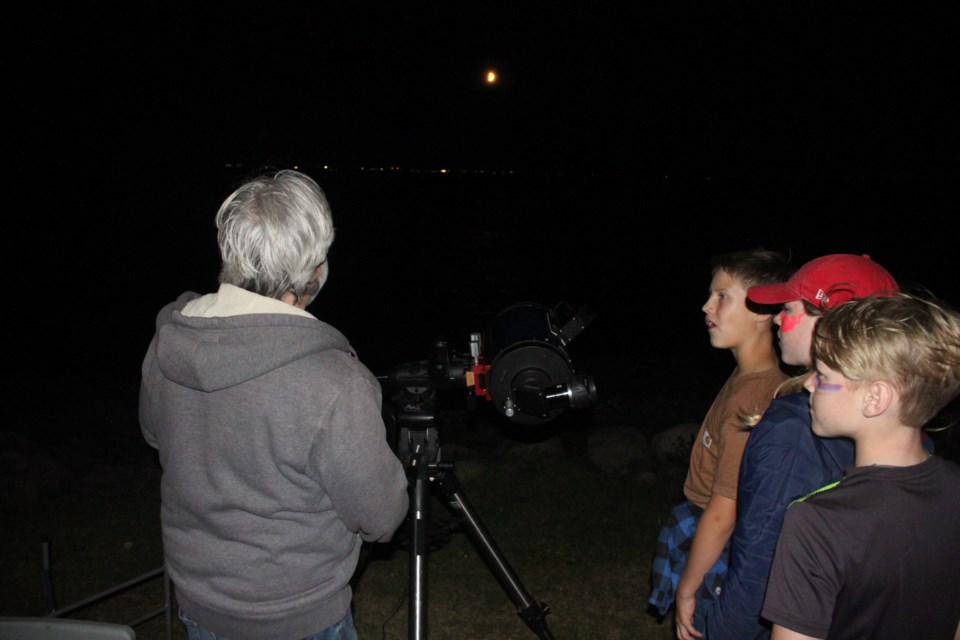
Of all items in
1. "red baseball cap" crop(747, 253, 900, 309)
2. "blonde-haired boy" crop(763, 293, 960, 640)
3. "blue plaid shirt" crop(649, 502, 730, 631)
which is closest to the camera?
"blonde-haired boy" crop(763, 293, 960, 640)

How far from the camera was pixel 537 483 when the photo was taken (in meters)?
5.07

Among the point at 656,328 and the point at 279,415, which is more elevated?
the point at 279,415

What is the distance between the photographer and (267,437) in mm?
1532

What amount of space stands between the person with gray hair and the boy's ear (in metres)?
1.05

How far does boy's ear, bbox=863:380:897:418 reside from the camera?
146 centimetres

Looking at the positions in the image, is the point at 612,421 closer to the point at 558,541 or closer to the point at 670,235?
the point at 558,541

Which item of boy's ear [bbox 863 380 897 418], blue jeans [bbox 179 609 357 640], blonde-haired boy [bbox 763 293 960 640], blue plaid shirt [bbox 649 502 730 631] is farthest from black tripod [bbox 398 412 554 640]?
boy's ear [bbox 863 380 897 418]

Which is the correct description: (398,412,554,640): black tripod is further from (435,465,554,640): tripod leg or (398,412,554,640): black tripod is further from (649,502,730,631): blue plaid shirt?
(649,502,730,631): blue plaid shirt

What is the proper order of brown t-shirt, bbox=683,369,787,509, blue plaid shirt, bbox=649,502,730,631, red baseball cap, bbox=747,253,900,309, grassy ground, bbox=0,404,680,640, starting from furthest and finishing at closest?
grassy ground, bbox=0,404,680,640 → blue plaid shirt, bbox=649,502,730,631 → brown t-shirt, bbox=683,369,787,509 → red baseball cap, bbox=747,253,900,309

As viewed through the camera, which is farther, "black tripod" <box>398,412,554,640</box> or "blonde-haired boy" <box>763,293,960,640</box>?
"black tripod" <box>398,412,554,640</box>

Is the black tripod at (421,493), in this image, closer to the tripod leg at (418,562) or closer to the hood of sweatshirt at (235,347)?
the tripod leg at (418,562)

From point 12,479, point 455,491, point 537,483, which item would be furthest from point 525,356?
point 12,479

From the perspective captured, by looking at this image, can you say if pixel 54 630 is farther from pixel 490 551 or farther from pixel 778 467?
pixel 778 467

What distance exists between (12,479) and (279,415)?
4404 millimetres
